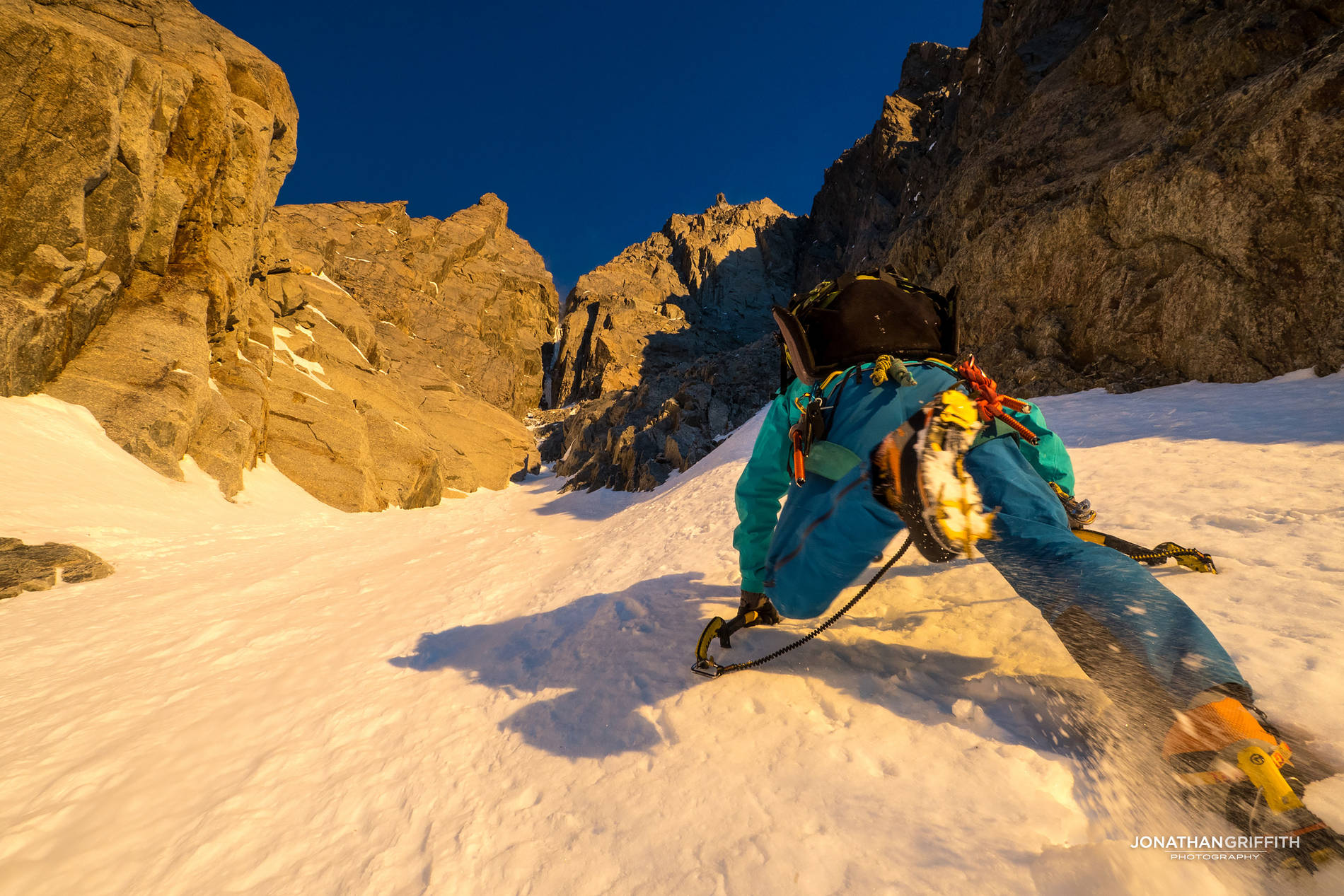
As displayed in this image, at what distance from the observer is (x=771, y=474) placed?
8.34 ft

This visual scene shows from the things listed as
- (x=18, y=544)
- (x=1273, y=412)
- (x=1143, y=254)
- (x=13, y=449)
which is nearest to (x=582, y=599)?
(x=18, y=544)

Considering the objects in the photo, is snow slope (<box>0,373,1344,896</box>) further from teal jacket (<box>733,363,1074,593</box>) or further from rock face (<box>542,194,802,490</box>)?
rock face (<box>542,194,802,490</box>)

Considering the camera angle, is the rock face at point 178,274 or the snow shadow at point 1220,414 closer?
the snow shadow at point 1220,414

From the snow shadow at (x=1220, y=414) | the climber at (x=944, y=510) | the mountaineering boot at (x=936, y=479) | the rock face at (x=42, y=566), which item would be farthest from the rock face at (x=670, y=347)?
the mountaineering boot at (x=936, y=479)

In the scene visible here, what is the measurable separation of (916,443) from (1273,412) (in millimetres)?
7698

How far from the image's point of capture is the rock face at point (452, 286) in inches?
2125

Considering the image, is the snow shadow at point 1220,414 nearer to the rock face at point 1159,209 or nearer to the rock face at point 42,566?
the rock face at point 1159,209

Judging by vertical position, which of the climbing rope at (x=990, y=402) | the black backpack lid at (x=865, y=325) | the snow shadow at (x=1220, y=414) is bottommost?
the snow shadow at (x=1220, y=414)

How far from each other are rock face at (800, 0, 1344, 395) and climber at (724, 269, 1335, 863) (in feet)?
17.9

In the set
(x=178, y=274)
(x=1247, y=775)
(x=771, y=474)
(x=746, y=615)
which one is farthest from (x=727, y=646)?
(x=178, y=274)

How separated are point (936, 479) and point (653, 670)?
5.76 ft

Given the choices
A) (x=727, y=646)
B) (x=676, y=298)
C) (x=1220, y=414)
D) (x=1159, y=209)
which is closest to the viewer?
→ (x=727, y=646)

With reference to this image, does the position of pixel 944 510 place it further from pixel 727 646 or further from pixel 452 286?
pixel 452 286

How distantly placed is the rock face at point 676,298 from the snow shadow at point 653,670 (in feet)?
176
